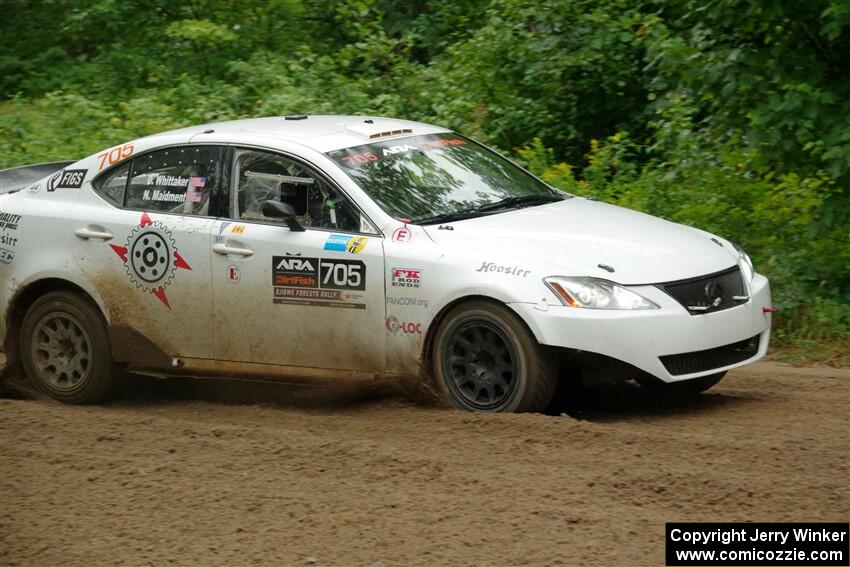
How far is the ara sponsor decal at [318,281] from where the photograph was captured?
7180 mm

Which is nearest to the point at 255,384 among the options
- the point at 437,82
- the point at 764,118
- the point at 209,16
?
the point at 764,118

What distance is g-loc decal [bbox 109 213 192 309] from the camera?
25.4 feet

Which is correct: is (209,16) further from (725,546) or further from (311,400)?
(725,546)

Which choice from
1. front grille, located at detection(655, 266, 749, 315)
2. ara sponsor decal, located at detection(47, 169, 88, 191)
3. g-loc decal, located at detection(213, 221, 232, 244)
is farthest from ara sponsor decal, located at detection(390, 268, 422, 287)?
ara sponsor decal, located at detection(47, 169, 88, 191)

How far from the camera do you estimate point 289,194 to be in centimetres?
752

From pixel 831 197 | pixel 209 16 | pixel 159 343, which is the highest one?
pixel 209 16

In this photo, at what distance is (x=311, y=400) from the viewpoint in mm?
7977

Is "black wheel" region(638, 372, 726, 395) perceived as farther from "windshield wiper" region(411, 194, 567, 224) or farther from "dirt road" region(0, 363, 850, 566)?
"windshield wiper" region(411, 194, 567, 224)

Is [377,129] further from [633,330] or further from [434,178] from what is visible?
[633,330]

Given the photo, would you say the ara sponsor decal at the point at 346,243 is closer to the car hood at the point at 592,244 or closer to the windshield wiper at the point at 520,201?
the car hood at the point at 592,244

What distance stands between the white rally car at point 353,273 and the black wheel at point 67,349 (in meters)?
0.01

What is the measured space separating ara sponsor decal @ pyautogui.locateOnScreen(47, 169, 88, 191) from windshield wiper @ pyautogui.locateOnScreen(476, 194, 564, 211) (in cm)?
265

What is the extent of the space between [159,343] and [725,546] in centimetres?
418

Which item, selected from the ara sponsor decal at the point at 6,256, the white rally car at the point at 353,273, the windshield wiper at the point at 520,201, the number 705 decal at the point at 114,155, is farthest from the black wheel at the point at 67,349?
the windshield wiper at the point at 520,201
